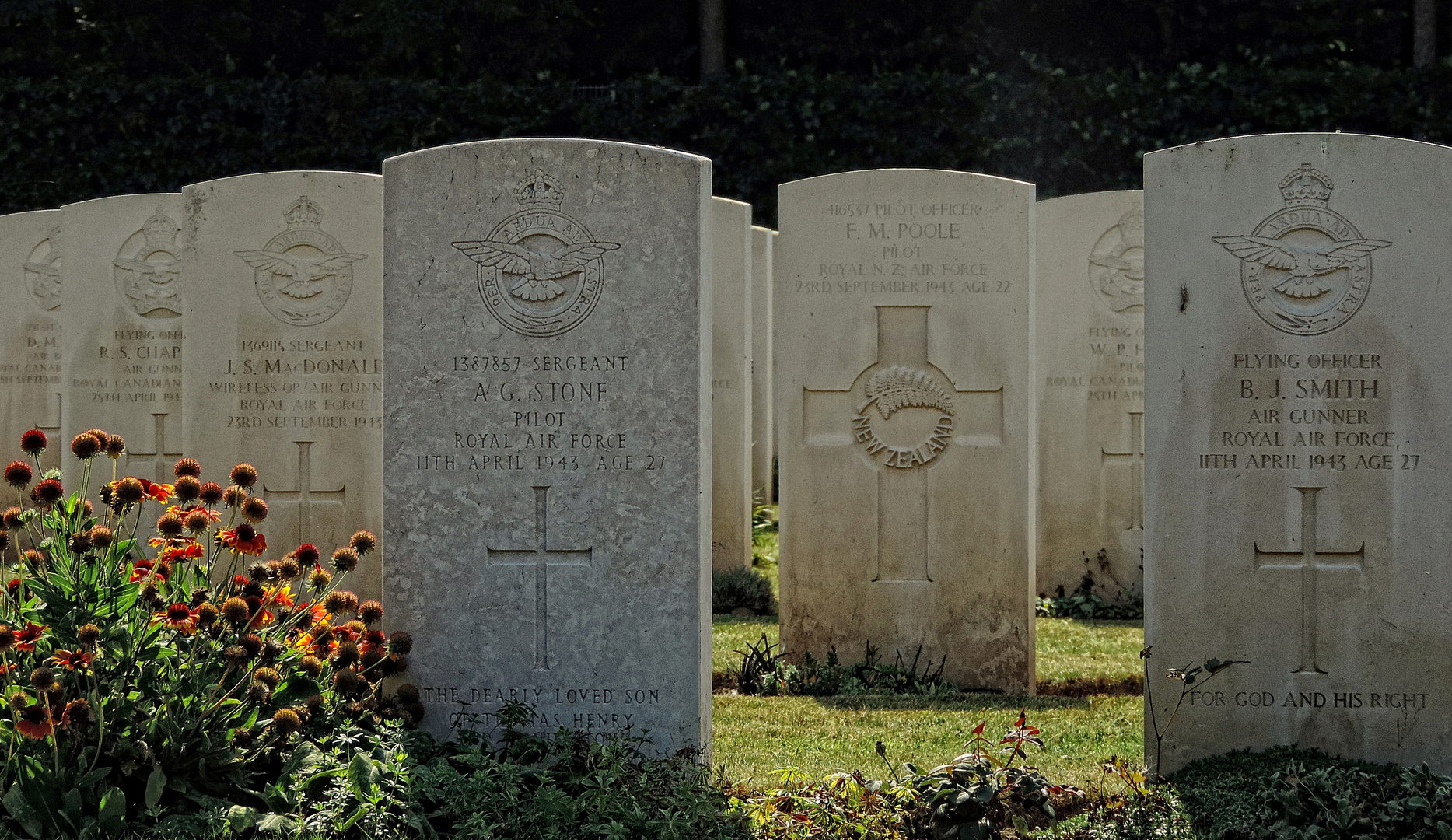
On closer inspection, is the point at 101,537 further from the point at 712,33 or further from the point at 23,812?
the point at 712,33

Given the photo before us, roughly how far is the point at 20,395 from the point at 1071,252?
6761 mm

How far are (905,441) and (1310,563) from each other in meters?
2.16

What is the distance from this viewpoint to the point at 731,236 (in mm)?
8680

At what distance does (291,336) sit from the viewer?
6441 mm

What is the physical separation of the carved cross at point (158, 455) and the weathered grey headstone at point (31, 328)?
5.01ft

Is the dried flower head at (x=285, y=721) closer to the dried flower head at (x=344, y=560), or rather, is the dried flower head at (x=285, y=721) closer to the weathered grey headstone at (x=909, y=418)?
the dried flower head at (x=344, y=560)

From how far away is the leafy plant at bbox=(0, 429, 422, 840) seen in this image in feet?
11.7

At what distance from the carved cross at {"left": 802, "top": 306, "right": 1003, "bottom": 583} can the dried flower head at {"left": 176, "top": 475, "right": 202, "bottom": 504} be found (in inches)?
123

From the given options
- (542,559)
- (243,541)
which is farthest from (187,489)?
(542,559)

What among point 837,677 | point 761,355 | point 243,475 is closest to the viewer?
point 243,475

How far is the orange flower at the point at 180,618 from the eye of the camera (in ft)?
11.9

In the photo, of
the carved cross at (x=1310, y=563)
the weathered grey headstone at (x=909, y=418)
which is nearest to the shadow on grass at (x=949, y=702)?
the weathered grey headstone at (x=909, y=418)

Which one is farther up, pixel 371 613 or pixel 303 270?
pixel 303 270

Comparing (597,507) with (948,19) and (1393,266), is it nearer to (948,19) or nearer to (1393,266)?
(1393,266)
